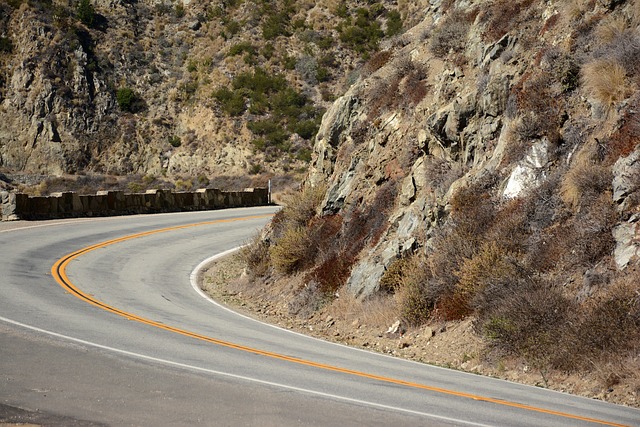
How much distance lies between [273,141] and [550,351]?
43.7 metres

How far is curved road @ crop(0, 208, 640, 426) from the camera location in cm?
822

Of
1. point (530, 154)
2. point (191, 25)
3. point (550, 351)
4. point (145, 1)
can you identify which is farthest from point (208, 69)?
point (550, 351)

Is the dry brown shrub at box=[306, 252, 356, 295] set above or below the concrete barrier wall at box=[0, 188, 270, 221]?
below

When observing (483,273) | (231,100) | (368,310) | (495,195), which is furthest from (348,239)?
(231,100)

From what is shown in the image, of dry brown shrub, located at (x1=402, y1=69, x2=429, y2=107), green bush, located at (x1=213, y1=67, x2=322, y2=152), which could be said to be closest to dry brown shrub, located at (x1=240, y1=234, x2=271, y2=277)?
dry brown shrub, located at (x1=402, y1=69, x2=429, y2=107)

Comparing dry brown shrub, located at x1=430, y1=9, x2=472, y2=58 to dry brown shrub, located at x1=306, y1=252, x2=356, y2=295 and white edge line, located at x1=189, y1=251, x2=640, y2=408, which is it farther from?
white edge line, located at x1=189, y1=251, x2=640, y2=408

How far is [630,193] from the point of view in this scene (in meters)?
13.9

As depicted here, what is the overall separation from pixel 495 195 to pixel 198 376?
943 cm

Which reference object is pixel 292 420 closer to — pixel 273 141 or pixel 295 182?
pixel 295 182

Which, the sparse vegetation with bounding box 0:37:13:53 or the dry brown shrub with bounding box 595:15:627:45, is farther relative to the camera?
the sparse vegetation with bounding box 0:37:13:53

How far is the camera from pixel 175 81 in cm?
6144

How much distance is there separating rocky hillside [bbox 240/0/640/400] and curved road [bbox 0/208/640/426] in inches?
78.5

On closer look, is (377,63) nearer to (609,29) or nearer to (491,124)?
(491,124)

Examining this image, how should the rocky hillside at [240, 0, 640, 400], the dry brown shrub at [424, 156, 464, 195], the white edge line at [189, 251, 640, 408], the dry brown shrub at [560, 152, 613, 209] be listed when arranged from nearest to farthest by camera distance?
the white edge line at [189, 251, 640, 408] → the rocky hillside at [240, 0, 640, 400] → the dry brown shrub at [560, 152, 613, 209] → the dry brown shrub at [424, 156, 464, 195]
